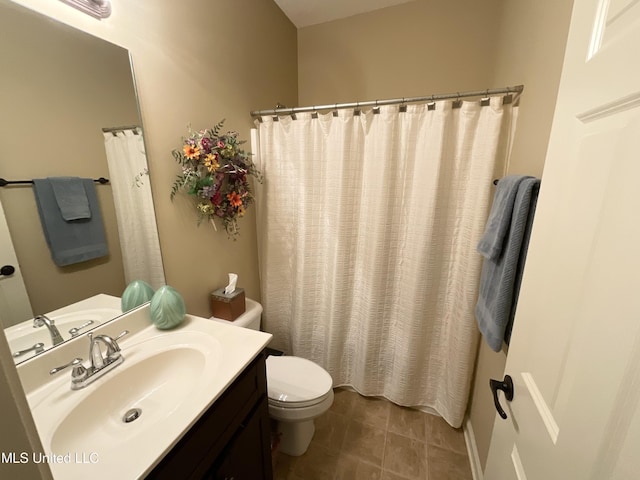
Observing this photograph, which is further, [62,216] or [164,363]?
[164,363]

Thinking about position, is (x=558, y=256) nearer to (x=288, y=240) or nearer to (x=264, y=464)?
(x=264, y=464)

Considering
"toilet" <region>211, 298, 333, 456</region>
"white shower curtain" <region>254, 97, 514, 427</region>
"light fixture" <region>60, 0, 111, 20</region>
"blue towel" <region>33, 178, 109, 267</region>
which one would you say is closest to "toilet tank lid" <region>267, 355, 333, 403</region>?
"toilet" <region>211, 298, 333, 456</region>

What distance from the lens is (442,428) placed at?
5.23 feet

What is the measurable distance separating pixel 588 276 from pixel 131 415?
1.19m

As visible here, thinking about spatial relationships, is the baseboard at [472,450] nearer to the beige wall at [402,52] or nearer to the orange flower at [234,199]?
the orange flower at [234,199]

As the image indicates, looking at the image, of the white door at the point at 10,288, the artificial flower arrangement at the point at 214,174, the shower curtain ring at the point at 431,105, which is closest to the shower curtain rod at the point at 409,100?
the shower curtain ring at the point at 431,105

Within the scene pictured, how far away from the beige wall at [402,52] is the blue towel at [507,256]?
3.83 ft

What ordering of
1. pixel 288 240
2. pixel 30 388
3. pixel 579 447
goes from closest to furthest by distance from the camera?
1. pixel 579 447
2. pixel 30 388
3. pixel 288 240

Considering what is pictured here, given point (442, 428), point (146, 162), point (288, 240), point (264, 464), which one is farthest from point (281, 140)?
point (442, 428)

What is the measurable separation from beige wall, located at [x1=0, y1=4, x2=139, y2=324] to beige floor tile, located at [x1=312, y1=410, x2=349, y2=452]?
4.61ft

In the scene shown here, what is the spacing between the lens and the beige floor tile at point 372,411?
1.64 meters

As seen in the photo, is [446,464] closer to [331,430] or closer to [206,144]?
[331,430]

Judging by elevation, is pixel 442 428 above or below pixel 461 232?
below

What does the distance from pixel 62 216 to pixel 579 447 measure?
4.50 feet
